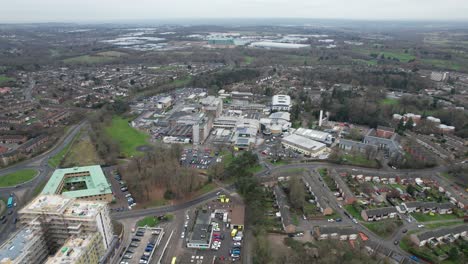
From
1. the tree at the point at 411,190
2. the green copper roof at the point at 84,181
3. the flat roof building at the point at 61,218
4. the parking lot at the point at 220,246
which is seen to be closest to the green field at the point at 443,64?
the tree at the point at 411,190

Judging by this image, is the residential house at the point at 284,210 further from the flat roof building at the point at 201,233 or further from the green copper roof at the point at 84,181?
the green copper roof at the point at 84,181

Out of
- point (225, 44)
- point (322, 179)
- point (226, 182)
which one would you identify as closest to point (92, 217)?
point (226, 182)

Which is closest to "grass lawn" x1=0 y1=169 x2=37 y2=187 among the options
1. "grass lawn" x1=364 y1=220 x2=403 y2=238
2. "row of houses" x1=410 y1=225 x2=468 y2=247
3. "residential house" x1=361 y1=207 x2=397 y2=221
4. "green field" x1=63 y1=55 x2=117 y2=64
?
"residential house" x1=361 y1=207 x2=397 y2=221

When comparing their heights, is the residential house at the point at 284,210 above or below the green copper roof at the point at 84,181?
below

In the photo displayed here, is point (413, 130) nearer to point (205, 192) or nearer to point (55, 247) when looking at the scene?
point (205, 192)

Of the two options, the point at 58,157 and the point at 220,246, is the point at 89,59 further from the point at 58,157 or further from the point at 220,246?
the point at 220,246

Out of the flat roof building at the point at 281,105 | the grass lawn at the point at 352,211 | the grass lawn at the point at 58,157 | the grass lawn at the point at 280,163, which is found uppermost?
the flat roof building at the point at 281,105
